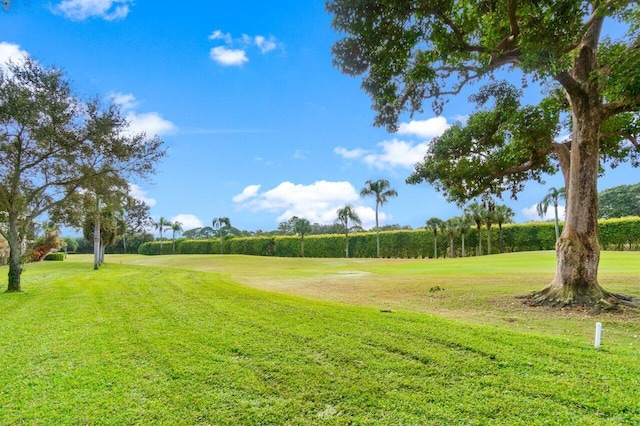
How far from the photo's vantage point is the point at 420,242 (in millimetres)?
45219

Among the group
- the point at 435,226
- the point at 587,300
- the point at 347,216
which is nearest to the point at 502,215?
the point at 435,226

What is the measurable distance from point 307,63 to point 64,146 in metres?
9.08

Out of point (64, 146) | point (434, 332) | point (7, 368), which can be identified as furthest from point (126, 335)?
point (64, 146)

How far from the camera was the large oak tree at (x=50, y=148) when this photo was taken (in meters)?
11.4

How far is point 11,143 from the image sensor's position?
484 inches

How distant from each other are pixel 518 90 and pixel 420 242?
116 ft

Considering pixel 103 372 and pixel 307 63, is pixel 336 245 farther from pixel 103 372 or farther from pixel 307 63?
pixel 103 372

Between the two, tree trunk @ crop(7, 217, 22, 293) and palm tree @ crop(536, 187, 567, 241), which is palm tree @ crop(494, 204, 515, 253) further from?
tree trunk @ crop(7, 217, 22, 293)

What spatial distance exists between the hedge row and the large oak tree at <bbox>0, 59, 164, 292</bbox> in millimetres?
36957

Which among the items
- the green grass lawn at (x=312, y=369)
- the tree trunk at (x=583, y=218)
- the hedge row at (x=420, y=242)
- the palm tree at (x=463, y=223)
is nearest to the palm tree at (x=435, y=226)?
the hedge row at (x=420, y=242)

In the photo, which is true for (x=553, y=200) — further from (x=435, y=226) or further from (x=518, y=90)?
(x=518, y=90)

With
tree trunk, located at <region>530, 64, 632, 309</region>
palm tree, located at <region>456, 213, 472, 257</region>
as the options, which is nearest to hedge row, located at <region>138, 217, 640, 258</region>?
palm tree, located at <region>456, 213, 472, 257</region>

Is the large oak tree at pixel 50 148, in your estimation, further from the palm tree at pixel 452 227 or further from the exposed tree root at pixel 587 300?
the palm tree at pixel 452 227

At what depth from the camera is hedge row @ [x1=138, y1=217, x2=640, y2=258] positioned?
34438mm
